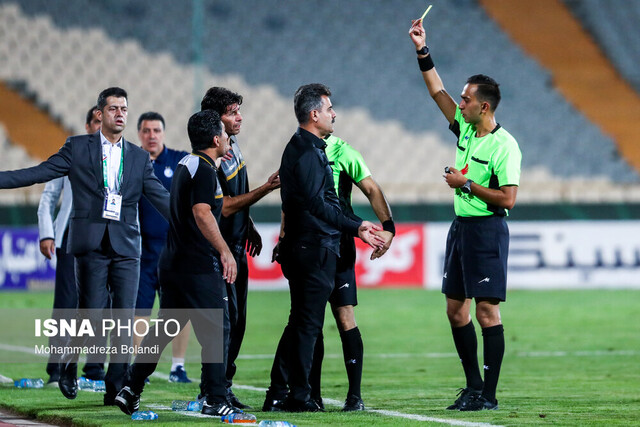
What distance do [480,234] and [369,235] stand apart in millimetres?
891

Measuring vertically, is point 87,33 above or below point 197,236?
above

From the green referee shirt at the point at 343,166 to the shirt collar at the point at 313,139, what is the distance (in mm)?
290

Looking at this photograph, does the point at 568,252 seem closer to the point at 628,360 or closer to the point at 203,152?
the point at 628,360

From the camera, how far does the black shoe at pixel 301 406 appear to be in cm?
693

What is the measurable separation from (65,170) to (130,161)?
1.39 feet

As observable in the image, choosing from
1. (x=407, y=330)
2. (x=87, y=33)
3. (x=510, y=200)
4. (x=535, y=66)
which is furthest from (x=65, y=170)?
(x=535, y=66)

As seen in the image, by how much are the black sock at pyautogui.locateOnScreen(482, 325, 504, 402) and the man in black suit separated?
7.34 ft

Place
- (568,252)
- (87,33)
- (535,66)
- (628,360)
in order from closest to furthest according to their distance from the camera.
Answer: (628,360)
(568,252)
(87,33)
(535,66)

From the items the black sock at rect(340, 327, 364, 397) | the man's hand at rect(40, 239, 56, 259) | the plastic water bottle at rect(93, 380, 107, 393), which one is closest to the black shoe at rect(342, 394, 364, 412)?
the black sock at rect(340, 327, 364, 397)

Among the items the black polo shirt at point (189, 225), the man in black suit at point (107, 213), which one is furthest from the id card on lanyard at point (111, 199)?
the black polo shirt at point (189, 225)

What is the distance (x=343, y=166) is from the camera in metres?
7.26

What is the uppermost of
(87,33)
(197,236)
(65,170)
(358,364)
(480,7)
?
(480,7)

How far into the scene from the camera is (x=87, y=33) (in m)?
24.3

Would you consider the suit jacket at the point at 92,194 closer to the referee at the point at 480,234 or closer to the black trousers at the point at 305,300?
the black trousers at the point at 305,300
